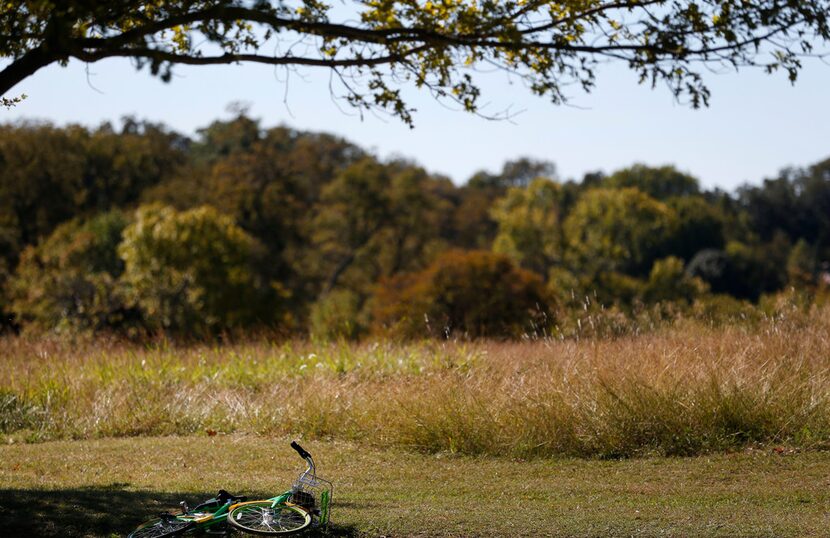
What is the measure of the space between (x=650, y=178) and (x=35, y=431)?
69434 millimetres

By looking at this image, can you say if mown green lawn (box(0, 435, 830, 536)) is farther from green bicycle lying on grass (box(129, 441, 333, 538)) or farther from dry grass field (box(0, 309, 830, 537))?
green bicycle lying on grass (box(129, 441, 333, 538))

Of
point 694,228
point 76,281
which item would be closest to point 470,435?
point 76,281

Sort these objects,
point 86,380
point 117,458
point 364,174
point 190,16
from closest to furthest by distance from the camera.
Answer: point 190,16, point 117,458, point 86,380, point 364,174

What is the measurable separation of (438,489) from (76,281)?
88.9 ft

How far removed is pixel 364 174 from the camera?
157 feet

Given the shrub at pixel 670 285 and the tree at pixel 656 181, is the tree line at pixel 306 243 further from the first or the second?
the tree at pixel 656 181

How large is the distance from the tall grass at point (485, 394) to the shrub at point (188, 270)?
65.5 ft

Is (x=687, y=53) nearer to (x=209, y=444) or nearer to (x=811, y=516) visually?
(x=811, y=516)

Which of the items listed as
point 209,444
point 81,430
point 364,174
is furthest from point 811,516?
point 364,174

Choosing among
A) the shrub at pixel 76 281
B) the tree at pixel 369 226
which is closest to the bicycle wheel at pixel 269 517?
the shrub at pixel 76 281

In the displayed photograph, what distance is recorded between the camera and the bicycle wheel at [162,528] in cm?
590

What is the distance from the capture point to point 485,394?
9.76 m

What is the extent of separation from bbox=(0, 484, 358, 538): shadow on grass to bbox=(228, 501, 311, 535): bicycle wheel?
0.20m

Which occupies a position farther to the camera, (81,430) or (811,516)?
(81,430)
